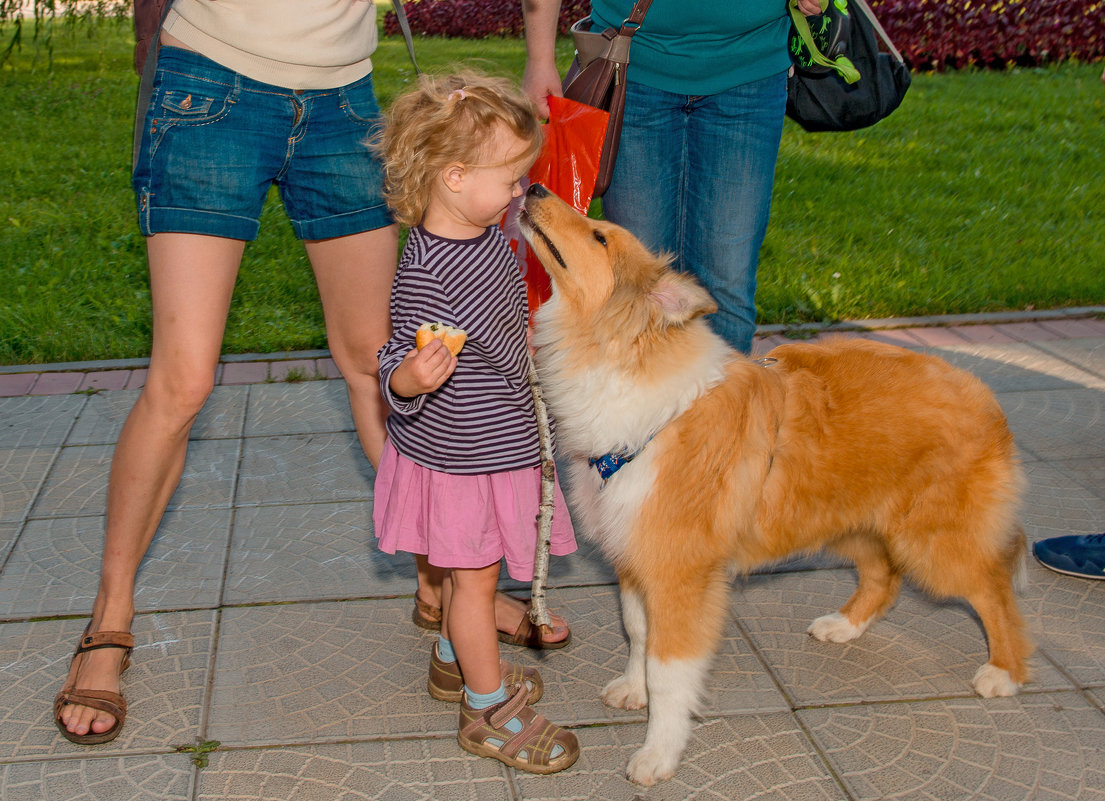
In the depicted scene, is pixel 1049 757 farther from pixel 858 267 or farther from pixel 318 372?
pixel 858 267

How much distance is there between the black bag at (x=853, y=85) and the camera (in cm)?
391

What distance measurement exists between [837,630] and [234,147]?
8.57 feet

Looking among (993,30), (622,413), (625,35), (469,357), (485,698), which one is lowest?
(485,698)

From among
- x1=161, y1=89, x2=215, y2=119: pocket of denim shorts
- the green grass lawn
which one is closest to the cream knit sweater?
x1=161, y1=89, x2=215, y2=119: pocket of denim shorts

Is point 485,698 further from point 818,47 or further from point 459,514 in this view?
point 818,47

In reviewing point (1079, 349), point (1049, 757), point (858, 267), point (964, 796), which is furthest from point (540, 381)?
point (858, 267)

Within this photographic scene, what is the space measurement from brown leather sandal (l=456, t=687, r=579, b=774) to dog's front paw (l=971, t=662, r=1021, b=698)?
1.38 m

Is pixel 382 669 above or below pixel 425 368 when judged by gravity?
below

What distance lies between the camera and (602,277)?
3.00 metres

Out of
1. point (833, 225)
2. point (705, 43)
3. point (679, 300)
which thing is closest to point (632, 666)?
point (679, 300)

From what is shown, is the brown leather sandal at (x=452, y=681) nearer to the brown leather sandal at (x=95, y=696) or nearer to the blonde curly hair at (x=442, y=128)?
the brown leather sandal at (x=95, y=696)

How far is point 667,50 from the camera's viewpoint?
3627 mm

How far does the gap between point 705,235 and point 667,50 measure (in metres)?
0.68

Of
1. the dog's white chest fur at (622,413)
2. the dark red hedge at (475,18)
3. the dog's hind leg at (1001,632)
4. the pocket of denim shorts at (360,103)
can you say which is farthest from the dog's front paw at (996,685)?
the dark red hedge at (475,18)
